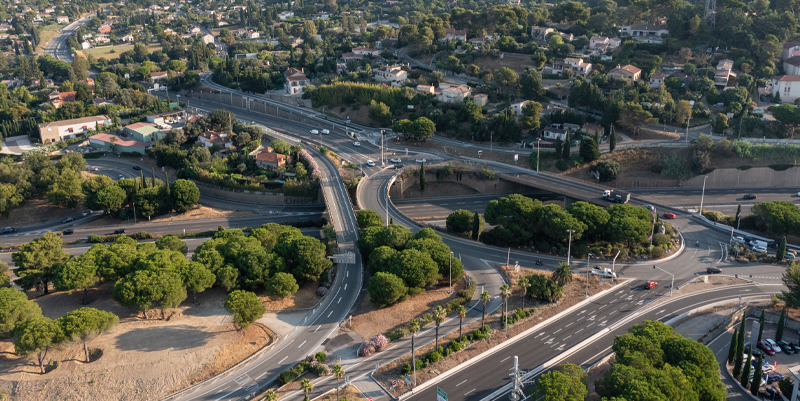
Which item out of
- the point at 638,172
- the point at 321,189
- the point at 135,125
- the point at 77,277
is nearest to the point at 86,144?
the point at 135,125

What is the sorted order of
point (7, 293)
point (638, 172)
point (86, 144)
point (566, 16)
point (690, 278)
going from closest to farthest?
point (7, 293) < point (690, 278) < point (638, 172) < point (86, 144) < point (566, 16)

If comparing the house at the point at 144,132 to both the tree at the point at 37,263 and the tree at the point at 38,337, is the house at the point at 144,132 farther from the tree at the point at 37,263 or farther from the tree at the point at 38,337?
the tree at the point at 38,337

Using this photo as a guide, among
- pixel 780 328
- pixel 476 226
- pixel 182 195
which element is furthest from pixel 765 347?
pixel 182 195

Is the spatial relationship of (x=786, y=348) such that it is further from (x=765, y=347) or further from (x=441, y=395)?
(x=441, y=395)

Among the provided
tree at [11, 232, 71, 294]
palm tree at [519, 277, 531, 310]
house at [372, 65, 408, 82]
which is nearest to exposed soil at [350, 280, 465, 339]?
palm tree at [519, 277, 531, 310]

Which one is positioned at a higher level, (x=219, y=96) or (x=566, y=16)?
(x=566, y=16)

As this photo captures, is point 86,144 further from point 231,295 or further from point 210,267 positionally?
point 231,295

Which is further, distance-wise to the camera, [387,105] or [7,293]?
[387,105]

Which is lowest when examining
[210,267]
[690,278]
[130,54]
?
[690,278]
